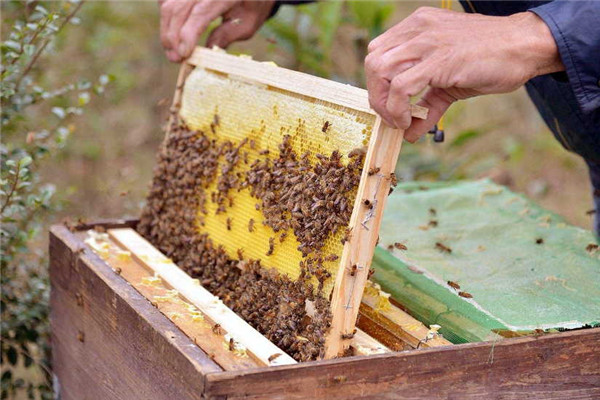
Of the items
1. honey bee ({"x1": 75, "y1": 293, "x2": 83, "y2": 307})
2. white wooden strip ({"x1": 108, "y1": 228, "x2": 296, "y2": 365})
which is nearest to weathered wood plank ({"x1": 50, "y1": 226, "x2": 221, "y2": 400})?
honey bee ({"x1": 75, "y1": 293, "x2": 83, "y2": 307})

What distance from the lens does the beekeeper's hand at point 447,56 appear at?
189 centimetres

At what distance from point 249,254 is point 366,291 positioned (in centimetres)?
43

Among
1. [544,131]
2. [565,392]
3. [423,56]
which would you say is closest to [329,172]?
[423,56]

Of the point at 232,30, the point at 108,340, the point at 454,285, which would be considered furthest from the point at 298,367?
the point at 232,30

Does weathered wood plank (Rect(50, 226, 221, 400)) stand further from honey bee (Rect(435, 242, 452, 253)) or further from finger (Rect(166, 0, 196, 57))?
honey bee (Rect(435, 242, 452, 253))

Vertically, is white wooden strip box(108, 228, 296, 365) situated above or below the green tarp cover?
below

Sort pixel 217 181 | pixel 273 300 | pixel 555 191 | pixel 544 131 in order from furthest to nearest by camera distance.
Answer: pixel 544 131, pixel 555 191, pixel 217 181, pixel 273 300

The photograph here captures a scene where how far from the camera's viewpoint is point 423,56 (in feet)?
6.24

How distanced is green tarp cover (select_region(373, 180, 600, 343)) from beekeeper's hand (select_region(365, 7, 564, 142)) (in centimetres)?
70

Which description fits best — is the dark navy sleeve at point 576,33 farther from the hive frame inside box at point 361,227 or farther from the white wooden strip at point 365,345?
the white wooden strip at point 365,345

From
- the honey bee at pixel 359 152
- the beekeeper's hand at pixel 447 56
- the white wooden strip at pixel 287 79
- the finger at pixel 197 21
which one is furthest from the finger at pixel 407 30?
A: the finger at pixel 197 21

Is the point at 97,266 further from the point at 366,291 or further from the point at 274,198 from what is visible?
the point at 366,291

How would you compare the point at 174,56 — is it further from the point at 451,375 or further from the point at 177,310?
the point at 451,375

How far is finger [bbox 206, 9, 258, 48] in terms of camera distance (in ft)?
11.0
